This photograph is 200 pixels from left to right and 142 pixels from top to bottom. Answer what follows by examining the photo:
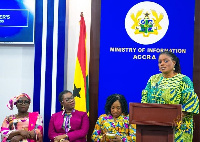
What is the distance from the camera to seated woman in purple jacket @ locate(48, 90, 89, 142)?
14.4 ft

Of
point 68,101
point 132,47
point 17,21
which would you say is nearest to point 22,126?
point 68,101

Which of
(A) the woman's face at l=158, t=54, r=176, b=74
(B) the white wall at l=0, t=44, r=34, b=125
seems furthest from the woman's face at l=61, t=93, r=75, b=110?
(A) the woman's face at l=158, t=54, r=176, b=74

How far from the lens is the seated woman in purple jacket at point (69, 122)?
4.40 metres

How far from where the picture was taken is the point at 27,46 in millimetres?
5293

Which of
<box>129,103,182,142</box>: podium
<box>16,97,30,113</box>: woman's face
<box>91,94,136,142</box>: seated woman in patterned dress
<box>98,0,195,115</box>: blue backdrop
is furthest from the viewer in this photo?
<box>98,0,195,115</box>: blue backdrop

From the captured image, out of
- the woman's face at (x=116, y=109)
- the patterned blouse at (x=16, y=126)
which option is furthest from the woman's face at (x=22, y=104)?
the woman's face at (x=116, y=109)

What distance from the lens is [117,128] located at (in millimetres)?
4133

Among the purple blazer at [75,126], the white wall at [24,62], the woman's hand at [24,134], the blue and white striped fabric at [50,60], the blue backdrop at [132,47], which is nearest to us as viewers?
the woman's hand at [24,134]

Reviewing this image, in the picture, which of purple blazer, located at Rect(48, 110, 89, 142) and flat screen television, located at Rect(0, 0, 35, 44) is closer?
purple blazer, located at Rect(48, 110, 89, 142)

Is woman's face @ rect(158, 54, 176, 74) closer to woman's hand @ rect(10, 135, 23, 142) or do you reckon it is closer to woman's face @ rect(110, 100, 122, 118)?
woman's face @ rect(110, 100, 122, 118)

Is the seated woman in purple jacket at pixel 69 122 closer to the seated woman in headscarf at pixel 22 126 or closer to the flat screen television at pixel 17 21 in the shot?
the seated woman in headscarf at pixel 22 126

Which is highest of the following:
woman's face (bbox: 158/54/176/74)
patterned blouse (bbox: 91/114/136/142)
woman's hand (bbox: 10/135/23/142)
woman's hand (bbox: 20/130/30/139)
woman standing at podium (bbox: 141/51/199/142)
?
woman's face (bbox: 158/54/176/74)

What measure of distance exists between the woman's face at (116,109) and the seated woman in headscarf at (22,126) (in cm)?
102

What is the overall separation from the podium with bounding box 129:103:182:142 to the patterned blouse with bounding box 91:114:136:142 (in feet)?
3.62
